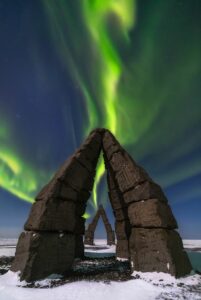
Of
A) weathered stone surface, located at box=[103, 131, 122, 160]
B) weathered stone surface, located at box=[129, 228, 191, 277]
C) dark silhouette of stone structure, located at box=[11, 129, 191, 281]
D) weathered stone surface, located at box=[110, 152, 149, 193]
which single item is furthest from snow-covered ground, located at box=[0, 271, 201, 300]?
weathered stone surface, located at box=[103, 131, 122, 160]

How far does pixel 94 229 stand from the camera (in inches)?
1478

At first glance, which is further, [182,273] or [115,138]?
[115,138]

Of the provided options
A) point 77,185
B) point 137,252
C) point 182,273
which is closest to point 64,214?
point 77,185

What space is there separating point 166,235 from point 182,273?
1.41m

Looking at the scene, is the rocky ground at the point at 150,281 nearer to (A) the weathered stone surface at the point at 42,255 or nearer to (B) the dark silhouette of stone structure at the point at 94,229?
(A) the weathered stone surface at the point at 42,255

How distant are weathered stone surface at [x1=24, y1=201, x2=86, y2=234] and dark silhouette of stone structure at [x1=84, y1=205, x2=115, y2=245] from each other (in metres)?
28.6

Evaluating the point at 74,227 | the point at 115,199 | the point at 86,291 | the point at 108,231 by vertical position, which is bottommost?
the point at 86,291

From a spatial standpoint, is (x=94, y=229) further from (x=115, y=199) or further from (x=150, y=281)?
(x=150, y=281)

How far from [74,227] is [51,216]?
50.3 inches

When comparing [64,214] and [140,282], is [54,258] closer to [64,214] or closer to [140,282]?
[64,214]

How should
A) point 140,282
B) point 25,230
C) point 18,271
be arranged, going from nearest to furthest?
1. point 140,282
2. point 18,271
3. point 25,230

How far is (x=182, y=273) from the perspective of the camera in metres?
9.09

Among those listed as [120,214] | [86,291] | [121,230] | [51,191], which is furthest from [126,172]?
[121,230]

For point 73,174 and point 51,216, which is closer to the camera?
point 51,216
